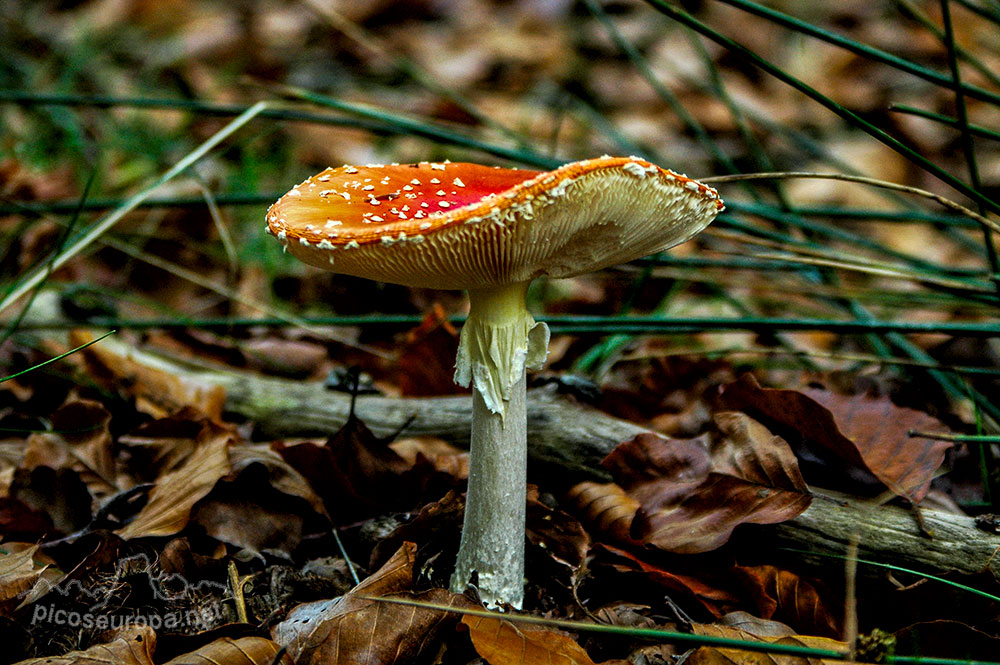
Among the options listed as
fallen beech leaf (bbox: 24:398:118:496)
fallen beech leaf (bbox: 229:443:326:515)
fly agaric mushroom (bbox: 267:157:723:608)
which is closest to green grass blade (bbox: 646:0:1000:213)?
fly agaric mushroom (bbox: 267:157:723:608)

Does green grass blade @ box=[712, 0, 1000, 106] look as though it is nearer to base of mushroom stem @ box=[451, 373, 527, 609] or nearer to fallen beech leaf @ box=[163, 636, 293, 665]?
base of mushroom stem @ box=[451, 373, 527, 609]

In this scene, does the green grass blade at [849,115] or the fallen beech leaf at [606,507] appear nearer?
the green grass blade at [849,115]

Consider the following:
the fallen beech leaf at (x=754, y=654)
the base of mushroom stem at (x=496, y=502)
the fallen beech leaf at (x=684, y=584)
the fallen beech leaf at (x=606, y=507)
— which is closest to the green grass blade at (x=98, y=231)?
the base of mushroom stem at (x=496, y=502)

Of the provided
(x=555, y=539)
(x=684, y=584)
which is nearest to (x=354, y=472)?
(x=555, y=539)

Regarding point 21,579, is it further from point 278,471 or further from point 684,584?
point 684,584

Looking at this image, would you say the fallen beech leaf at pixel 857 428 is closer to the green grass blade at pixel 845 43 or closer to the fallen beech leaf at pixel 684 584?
the fallen beech leaf at pixel 684 584

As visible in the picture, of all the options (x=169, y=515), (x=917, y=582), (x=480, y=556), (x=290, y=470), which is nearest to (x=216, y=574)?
(x=169, y=515)
